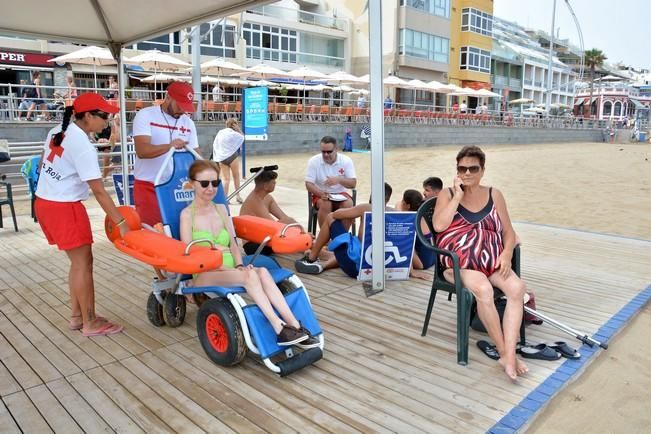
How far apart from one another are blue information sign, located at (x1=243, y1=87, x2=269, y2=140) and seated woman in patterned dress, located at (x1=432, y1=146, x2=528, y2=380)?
795 centimetres

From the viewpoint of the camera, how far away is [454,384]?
278 centimetres

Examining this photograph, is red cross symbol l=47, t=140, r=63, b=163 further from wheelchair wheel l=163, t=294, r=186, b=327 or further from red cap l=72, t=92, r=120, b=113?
wheelchair wheel l=163, t=294, r=186, b=327

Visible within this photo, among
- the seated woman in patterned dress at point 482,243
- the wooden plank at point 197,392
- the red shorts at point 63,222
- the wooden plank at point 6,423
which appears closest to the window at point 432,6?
the seated woman in patterned dress at point 482,243

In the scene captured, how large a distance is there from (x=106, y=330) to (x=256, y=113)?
797cm

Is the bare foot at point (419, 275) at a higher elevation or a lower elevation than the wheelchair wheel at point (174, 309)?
lower

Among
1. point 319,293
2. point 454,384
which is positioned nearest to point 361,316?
point 319,293

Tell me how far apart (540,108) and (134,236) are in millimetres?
50129

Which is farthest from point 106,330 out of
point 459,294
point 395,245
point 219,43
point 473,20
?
point 473,20

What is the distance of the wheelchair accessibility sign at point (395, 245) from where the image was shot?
441 cm

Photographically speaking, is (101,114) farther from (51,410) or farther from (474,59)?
(474,59)

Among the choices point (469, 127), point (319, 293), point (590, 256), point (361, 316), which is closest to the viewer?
point (361, 316)

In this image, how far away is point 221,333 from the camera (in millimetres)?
2922

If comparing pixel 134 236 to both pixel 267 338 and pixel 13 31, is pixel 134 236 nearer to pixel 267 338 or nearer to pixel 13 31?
pixel 267 338

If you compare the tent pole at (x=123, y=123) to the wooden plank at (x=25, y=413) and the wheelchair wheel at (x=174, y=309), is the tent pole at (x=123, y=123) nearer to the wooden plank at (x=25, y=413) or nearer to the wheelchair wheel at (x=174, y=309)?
the wheelchair wheel at (x=174, y=309)
